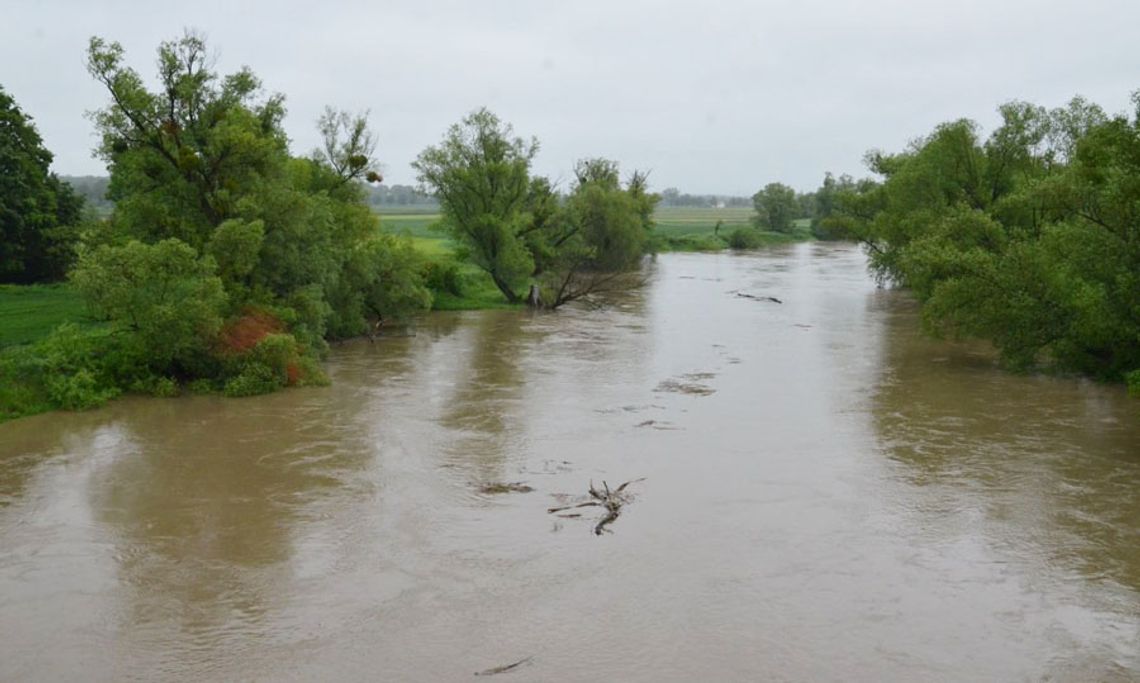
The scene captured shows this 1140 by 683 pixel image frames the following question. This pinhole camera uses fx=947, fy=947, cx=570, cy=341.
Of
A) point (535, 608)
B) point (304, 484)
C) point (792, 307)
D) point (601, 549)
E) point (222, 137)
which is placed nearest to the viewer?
point (535, 608)

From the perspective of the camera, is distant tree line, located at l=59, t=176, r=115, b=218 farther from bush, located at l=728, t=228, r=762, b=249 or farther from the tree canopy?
bush, located at l=728, t=228, r=762, b=249

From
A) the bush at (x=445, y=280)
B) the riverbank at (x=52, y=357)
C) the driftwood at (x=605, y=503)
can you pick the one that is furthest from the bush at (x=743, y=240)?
the driftwood at (x=605, y=503)

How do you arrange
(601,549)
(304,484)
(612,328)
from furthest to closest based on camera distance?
(612,328), (304,484), (601,549)

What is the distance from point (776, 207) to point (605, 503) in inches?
4145

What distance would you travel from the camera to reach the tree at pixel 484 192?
49.6 m

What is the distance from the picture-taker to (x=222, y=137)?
28.4m

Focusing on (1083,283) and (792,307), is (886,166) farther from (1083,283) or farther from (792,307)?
(1083,283)

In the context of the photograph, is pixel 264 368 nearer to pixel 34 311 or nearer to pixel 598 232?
pixel 34 311

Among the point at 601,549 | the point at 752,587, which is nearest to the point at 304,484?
the point at 601,549

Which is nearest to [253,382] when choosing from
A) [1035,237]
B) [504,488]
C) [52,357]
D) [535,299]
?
[52,357]

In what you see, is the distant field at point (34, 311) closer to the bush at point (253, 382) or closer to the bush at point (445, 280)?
the bush at point (253, 382)

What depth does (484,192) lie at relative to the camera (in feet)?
165

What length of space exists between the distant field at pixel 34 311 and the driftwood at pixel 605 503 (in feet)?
56.7

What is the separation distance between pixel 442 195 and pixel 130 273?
84.5ft
